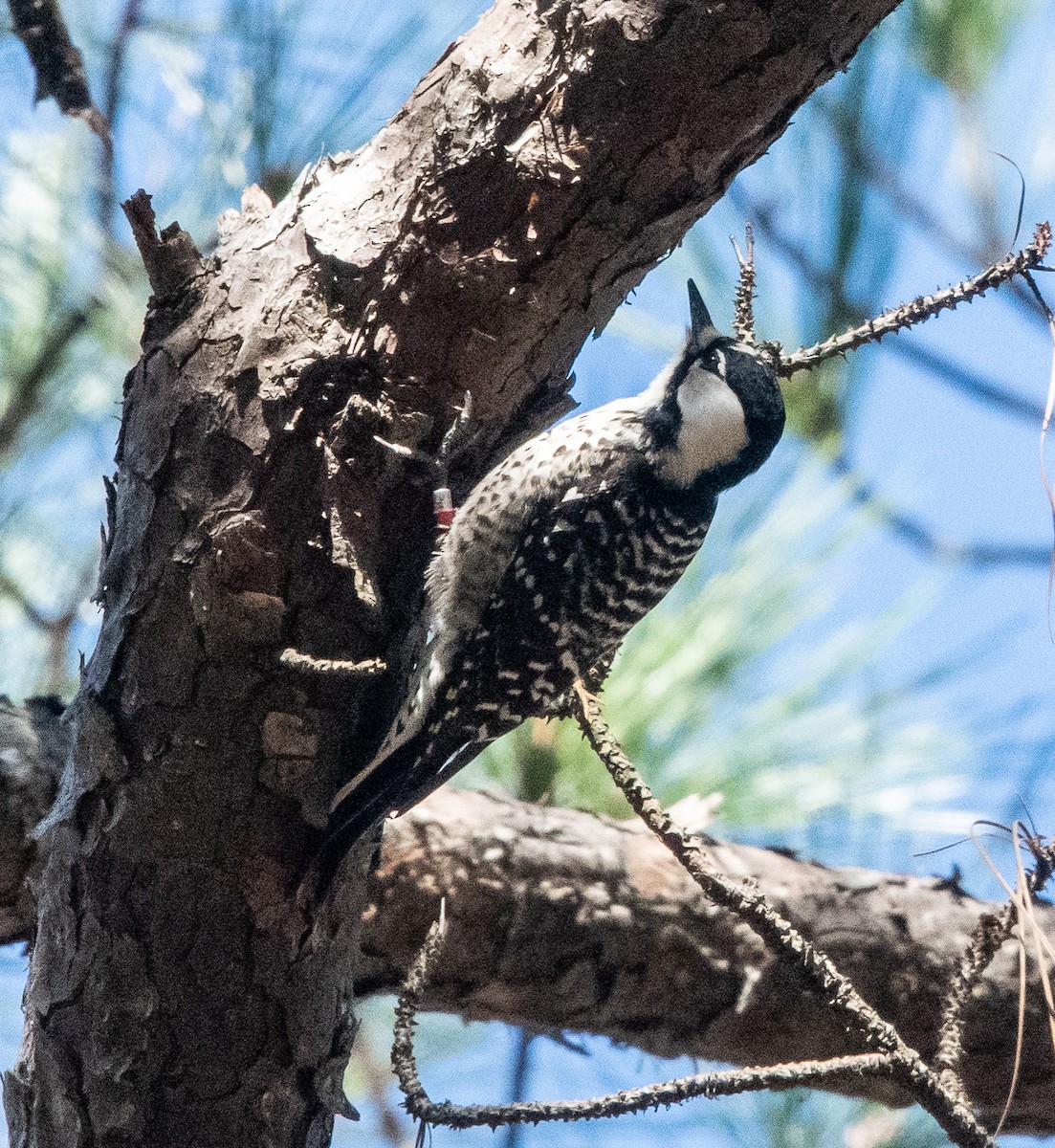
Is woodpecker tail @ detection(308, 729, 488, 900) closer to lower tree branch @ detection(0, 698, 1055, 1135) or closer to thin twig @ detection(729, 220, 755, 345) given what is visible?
lower tree branch @ detection(0, 698, 1055, 1135)

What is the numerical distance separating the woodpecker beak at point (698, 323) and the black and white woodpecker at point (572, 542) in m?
0.01

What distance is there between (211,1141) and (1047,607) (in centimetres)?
121

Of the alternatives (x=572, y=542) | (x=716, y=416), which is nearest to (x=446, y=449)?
(x=572, y=542)

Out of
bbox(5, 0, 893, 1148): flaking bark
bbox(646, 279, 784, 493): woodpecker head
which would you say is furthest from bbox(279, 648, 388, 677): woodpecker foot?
bbox(646, 279, 784, 493): woodpecker head

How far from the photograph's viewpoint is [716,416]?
2.10 metres

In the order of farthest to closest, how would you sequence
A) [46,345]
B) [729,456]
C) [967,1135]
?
[46,345], [729,456], [967,1135]

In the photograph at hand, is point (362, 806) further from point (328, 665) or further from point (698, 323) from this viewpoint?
point (698, 323)

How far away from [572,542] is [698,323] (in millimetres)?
518

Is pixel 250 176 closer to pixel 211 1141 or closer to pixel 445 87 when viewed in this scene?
pixel 445 87

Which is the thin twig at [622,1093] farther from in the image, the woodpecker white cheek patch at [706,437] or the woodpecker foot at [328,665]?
the woodpecker white cheek patch at [706,437]

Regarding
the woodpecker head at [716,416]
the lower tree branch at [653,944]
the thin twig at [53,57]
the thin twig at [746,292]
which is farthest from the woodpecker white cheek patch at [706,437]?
the thin twig at [53,57]

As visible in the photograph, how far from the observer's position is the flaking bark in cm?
154

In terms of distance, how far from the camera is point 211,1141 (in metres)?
1.59

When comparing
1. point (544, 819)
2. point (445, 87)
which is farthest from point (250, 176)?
point (544, 819)
